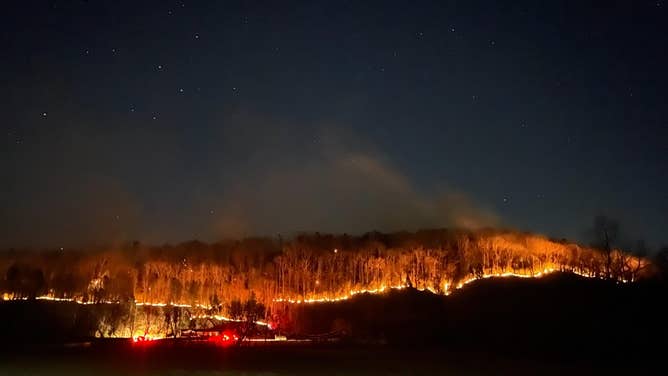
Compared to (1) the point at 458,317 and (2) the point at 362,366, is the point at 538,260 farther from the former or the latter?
(2) the point at 362,366

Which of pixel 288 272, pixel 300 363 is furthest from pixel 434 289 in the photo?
pixel 300 363

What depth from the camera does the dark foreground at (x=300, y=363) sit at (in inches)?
954

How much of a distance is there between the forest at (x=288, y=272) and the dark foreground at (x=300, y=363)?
36546 mm

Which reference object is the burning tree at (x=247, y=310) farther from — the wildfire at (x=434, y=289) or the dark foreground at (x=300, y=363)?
the dark foreground at (x=300, y=363)

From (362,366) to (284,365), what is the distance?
3.66 m

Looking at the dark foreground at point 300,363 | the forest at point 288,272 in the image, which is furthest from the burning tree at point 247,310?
the dark foreground at point 300,363

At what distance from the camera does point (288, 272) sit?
266 ft

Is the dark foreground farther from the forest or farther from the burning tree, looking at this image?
the forest

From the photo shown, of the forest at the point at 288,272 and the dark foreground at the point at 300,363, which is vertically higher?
the forest at the point at 288,272

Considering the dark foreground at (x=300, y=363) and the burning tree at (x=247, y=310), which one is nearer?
the dark foreground at (x=300, y=363)

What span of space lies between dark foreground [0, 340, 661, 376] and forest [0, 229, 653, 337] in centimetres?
3655

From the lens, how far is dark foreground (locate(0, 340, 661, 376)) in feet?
79.5

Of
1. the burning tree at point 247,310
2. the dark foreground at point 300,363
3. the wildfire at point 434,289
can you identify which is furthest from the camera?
the wildfire at point 434,289

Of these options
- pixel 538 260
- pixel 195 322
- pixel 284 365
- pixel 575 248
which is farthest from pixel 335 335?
pixel 575 248
